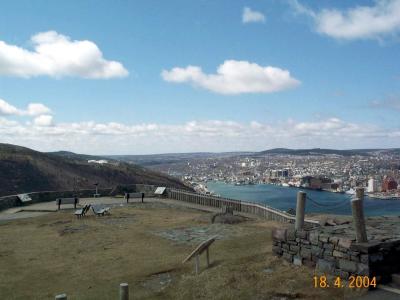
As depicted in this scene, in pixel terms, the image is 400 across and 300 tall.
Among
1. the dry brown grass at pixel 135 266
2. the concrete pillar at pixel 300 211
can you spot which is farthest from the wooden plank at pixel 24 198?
the concrete pillar at pixel 300 211

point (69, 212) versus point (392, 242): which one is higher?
point (392, 242)

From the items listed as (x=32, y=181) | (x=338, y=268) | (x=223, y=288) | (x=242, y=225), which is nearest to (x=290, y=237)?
(x=338, y=268)

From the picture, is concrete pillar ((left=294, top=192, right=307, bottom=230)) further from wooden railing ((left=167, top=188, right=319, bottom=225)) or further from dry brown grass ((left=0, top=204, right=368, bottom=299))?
wooden railing ((left=167, top=188, right=319, bottom=225))

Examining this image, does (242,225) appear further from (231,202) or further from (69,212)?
(69,212)

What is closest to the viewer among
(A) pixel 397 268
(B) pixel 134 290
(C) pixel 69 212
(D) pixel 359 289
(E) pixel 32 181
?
(D) pixel 359 289

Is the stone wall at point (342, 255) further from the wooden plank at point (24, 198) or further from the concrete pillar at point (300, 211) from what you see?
the wooden plank at point (24, 198)

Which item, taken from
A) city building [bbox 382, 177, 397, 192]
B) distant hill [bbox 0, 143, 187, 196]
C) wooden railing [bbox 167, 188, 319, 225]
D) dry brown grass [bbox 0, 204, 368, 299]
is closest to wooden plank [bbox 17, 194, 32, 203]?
dry brown grass [bbox 0, 204, 368, 299]
